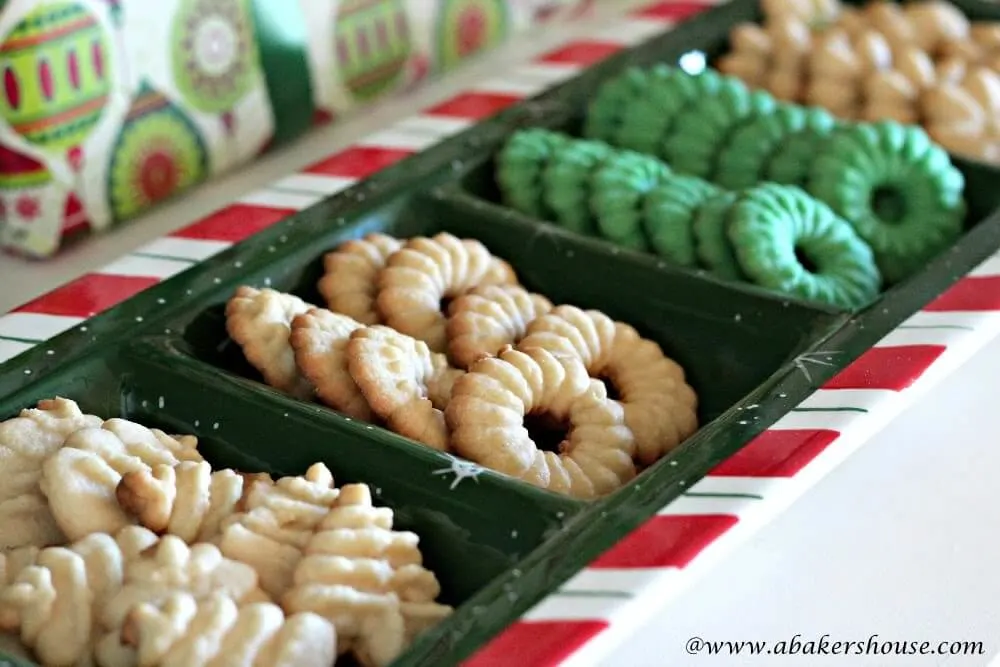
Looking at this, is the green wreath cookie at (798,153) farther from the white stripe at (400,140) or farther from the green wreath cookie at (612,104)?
the white stripe at (400,140)

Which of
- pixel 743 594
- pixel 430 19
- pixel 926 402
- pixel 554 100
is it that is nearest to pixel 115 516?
pixel 743 594

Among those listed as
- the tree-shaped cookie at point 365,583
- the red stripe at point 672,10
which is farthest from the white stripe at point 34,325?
the red stripe at point 672,10

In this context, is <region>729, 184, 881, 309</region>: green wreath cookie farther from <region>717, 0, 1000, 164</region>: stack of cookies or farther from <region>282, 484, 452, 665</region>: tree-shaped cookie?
<region>282, 484, 452, 665</region>: tree-shaped cookie

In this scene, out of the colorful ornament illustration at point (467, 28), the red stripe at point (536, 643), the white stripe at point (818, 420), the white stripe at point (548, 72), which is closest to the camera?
the red stripe at point (536, 643)

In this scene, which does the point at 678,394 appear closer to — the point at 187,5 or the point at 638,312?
the point at 638,312

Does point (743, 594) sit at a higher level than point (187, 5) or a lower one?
lower
